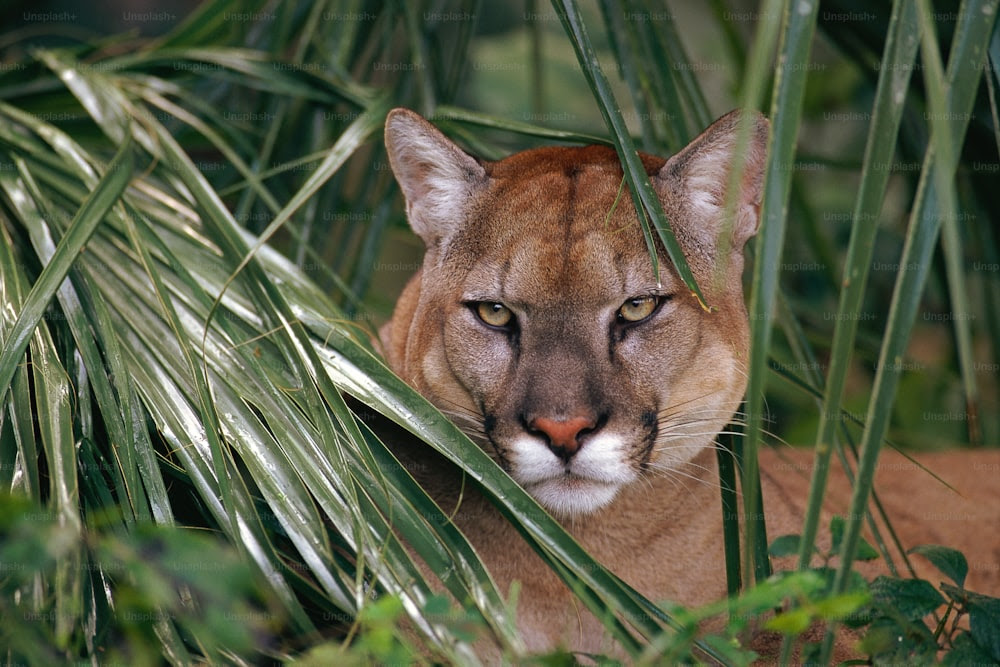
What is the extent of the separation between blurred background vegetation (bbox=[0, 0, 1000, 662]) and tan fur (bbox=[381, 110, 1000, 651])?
0.19 metres

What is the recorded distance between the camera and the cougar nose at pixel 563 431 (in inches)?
82.6

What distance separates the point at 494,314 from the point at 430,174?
1.57 ft

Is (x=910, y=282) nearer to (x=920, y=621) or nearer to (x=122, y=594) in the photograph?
(x=920, y=621)

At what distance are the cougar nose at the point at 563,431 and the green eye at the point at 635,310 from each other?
1.09ft

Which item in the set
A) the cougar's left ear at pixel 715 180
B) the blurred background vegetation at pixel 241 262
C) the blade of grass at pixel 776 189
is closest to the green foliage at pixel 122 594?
the blurred background vegetation at pixel 241 262

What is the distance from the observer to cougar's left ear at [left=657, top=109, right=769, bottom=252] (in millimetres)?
2398

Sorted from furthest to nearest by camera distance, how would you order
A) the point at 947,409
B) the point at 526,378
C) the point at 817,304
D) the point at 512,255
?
the point at 817,304
the point at 947,409
the point at 512,255
the point at 526,378

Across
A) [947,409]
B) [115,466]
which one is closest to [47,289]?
[115,466]

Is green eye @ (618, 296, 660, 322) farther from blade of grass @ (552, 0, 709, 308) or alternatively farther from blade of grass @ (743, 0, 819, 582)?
blade of grass @ (743, 0, 819, 582)

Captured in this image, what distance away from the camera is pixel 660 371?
2.32 m

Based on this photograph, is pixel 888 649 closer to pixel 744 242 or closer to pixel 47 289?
pixel 744 242

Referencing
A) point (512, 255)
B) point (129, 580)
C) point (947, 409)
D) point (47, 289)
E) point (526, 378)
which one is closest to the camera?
point (129, 580)

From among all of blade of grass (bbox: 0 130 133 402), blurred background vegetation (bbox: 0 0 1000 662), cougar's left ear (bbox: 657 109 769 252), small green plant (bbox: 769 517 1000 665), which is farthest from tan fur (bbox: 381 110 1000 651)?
blade of grass (bbox: 0 130 133 402)

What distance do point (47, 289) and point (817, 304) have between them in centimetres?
447
